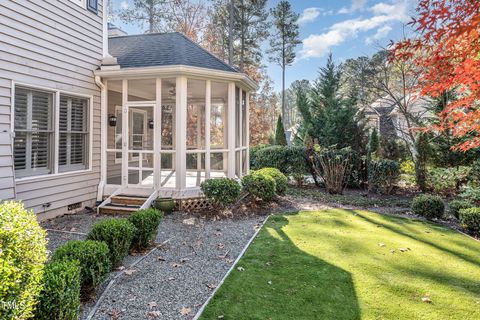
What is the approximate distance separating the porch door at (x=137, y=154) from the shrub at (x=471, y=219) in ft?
23.5

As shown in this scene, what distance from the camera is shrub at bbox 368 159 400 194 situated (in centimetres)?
1015

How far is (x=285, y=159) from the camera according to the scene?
12.0 meters

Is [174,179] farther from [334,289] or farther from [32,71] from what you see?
[334,289]

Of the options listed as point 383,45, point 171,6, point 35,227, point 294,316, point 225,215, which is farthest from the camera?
point 171,6

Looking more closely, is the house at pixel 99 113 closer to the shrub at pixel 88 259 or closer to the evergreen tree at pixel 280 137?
the shrub at pixel 88 259

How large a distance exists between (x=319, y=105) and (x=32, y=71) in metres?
13.3

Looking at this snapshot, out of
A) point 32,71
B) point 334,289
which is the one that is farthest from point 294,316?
point 32,71

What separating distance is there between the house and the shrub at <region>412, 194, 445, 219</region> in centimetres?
473

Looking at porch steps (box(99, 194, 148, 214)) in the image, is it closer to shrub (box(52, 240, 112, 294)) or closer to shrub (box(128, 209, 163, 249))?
shrub (box(128, 209, 163, 249))

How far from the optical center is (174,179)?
8.06 metres

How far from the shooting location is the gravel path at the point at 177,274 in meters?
3.14

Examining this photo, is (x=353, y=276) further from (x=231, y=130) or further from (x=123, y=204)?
(x=123, y=204)

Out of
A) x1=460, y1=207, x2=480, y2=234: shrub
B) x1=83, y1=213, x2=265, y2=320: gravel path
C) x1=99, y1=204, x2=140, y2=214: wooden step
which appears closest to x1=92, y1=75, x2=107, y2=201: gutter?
x1=99, y1=204, x2=140, y2=214: wooden step

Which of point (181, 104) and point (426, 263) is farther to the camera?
point (181, 104)
